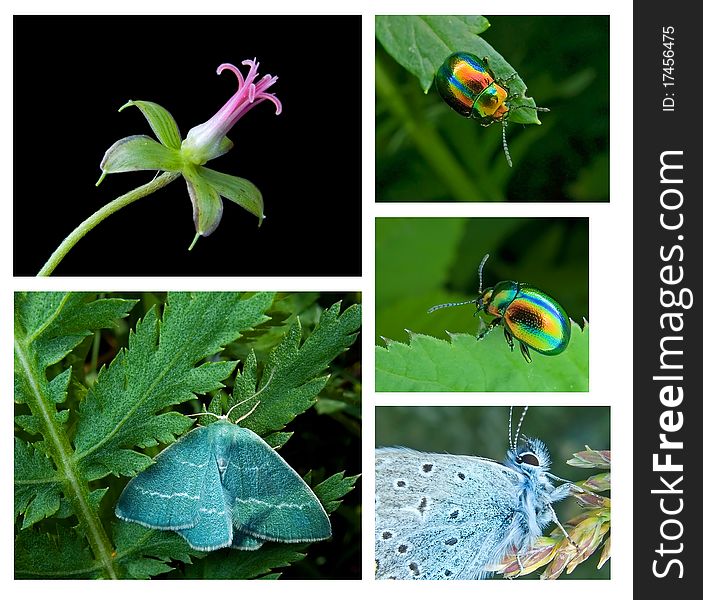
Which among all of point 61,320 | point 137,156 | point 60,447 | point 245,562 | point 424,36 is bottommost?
point 245,562

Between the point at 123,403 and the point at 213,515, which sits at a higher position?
the point at 123,403

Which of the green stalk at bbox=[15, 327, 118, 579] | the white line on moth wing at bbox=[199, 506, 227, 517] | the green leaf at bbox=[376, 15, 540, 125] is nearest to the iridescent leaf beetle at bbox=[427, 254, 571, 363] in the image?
the green leaf at bbox=[376, 15, 540, 125]

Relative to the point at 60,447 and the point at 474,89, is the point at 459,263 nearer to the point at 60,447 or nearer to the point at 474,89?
the point at 474,89

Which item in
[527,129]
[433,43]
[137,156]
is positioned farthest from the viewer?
[527,129]

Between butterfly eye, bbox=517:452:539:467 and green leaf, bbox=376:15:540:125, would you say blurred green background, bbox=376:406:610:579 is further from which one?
green leaf, bbox=376:15:540:125

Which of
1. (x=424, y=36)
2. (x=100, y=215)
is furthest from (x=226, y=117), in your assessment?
(x=424, y=36)

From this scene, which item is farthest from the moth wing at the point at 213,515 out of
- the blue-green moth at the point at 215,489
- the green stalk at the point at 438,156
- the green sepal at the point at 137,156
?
the green stalk at the point at 438,156
